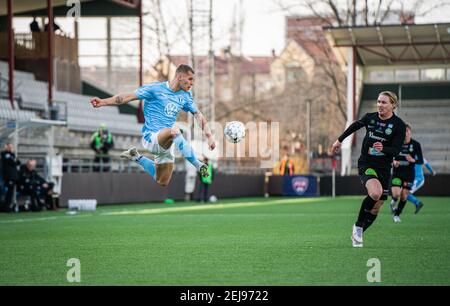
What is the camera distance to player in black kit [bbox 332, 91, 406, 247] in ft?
45.8

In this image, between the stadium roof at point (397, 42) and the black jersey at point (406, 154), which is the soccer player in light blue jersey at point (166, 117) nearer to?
the black jersey at point (406, 154)

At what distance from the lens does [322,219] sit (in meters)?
22.4

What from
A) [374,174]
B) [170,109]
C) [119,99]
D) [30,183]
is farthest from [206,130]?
[30,183]

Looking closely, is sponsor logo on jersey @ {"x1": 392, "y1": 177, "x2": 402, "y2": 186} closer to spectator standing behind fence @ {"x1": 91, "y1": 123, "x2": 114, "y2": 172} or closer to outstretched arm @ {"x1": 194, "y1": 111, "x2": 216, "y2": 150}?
outstretched arm @ {"x1": 194, "y1": 111, "x2": 216, "y2": 150}

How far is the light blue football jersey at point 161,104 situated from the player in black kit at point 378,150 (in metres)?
2.77

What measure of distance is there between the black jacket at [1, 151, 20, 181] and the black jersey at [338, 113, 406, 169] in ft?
51.1

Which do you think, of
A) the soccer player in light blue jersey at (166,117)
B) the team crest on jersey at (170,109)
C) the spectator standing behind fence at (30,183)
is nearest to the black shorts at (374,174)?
the soccer player in light blue jersey at (166,117)

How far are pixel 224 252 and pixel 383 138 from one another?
9.80ft

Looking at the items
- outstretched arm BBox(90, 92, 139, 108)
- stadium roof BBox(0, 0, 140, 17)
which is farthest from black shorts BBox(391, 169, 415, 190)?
stadium roof BBox(0, 0, 140, 17)

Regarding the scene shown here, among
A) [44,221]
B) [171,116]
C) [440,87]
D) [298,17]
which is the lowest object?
[44,221]

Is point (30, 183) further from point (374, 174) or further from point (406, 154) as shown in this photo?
point (374, 174)
